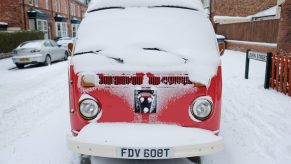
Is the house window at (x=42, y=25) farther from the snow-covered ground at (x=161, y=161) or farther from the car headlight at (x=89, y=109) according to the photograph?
the car headlight at (x=89, y=109)

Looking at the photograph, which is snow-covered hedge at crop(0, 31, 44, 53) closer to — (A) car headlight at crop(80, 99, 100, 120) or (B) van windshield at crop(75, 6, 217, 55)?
(B) van windshield at crop(75, 6, 217, 55)

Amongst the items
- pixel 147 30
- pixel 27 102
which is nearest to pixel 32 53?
pixel 27 102

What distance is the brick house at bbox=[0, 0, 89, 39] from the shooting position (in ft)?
89.0

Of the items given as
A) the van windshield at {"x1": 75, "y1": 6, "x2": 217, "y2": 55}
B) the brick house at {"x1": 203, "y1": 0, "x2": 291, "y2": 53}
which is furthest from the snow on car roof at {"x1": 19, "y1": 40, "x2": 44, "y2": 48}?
the brick house at {"x1": 203, "y1": 0, "x2": 291, "y2": 53}

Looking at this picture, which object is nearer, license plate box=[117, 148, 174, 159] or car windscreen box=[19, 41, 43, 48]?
Result: license plate box=[117, 148, 174, 159]

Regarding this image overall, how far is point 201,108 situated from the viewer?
3.33m

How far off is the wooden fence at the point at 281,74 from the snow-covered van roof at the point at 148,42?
13.7 ft

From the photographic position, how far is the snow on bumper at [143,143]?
2975 millimetres

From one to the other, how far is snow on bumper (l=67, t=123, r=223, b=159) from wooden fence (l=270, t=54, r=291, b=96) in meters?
5.27

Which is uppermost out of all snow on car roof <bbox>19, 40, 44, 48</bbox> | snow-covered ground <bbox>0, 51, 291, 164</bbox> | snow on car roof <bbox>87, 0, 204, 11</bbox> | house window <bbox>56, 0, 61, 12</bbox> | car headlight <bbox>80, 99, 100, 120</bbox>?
house window <bbox>56, 0, 61, 12</bbox>

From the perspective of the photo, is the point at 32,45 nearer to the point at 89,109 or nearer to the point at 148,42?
the point at 148,42

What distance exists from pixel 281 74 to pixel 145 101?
19.0ft

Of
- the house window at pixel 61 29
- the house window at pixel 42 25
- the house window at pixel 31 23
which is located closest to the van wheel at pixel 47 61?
the house window at pixel 31 23

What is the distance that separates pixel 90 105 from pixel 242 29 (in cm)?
1968
